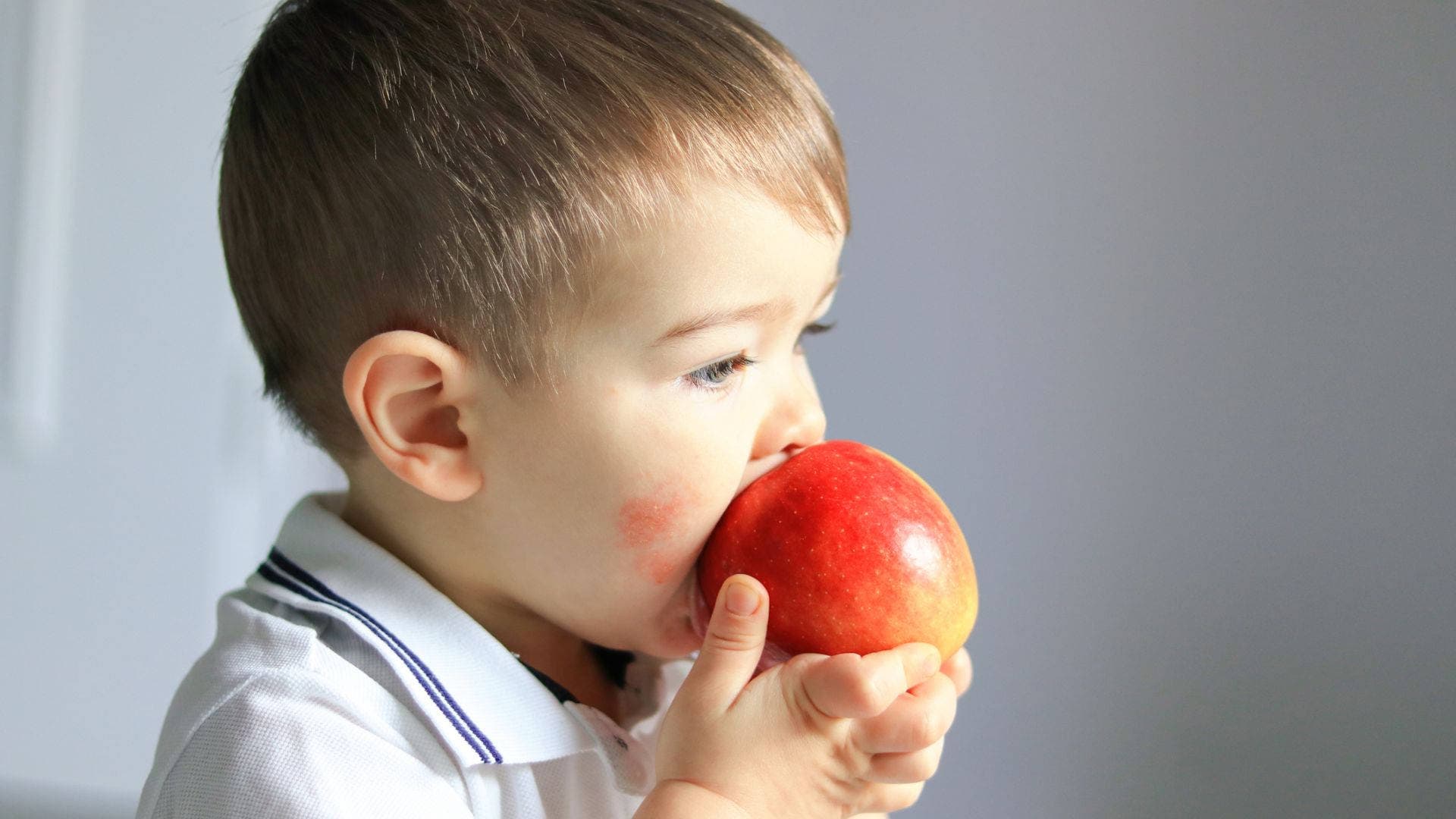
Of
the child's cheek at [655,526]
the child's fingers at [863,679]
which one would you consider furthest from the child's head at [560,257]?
the child's fingers at [863,679]

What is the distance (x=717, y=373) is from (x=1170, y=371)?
0.61 metres

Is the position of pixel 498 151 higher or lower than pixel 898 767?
higher

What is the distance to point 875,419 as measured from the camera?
1.31 metres

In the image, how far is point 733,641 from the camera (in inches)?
26.1

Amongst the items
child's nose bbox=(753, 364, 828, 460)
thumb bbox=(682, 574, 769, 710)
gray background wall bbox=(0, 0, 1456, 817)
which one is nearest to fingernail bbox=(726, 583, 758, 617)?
thumb bbox=(682, 574, 769, 710)

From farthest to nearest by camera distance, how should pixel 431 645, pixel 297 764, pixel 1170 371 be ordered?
pixel 1170 371 → pixel 431 645 → pixel 297 764

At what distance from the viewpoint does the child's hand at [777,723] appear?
0.65m

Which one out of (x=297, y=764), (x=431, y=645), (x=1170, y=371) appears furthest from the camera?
(x=1170, y=371)

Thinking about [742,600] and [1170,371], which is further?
[1170,371]

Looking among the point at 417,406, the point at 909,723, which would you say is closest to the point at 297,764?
the point at 417,406

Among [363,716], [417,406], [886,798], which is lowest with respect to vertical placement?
[886,798]

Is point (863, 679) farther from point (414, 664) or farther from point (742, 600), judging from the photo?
point (414, 664)

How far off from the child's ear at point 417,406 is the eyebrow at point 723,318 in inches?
4.8

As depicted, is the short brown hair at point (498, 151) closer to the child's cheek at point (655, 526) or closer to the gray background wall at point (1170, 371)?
the child's cheek at point (655, 526)
